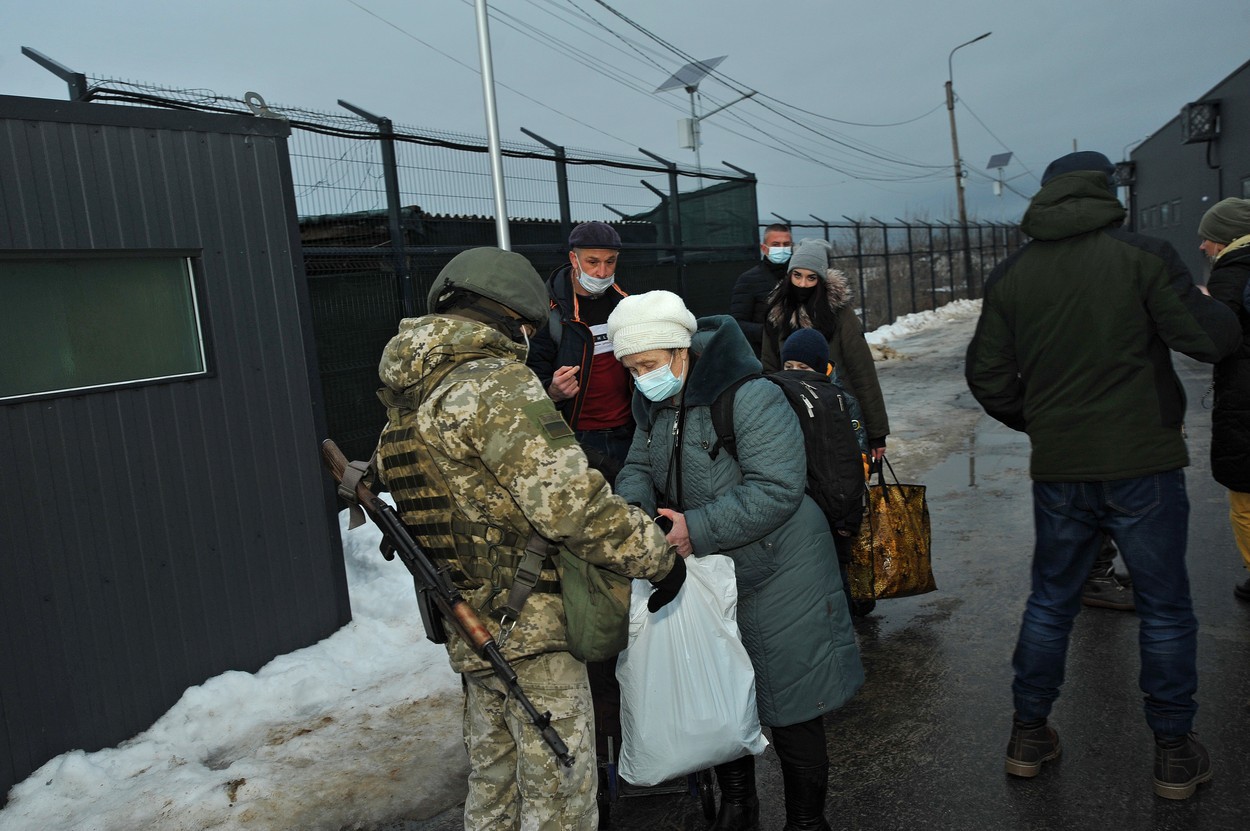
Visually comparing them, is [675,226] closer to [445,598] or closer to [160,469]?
[160,469]

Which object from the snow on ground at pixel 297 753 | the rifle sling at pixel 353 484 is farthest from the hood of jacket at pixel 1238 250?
the snow on ground at pixel 297 753

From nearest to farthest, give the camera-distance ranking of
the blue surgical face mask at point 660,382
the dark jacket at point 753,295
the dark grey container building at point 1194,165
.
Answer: the blue surgical face mask at point 660,382, the dark jacket at point 753,295, the dark grey container building at point 1194,165

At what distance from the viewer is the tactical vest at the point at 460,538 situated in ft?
7.50

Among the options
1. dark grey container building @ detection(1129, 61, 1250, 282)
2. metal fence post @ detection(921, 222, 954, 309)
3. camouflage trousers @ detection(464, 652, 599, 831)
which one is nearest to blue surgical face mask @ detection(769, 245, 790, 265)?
camouflage trousers @ detection(464, 652, 599, 831)

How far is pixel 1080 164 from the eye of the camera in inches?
118

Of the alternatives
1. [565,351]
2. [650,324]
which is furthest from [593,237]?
[650,324]

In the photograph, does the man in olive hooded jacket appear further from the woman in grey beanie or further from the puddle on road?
the puddle on road

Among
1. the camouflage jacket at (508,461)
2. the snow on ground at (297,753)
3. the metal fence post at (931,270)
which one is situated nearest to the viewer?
the camouflage jacket at (508,461)

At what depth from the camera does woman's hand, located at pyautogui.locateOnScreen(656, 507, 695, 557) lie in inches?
106

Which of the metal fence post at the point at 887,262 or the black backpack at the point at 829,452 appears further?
the metal fence post at the point at 887,262

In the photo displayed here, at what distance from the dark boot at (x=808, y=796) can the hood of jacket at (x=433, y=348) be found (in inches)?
60.6

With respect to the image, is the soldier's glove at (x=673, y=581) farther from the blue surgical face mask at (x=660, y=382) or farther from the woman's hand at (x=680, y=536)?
the blue surgical face mask at (x=660, y=382)

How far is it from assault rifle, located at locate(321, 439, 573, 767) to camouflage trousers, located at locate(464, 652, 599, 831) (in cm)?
5

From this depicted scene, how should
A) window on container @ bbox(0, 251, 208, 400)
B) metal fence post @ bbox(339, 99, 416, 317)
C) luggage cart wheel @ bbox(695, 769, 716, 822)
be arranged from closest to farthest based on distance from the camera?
luggage cart wheel @ bbox(695, 769, 716, 822) < window on container @ bbox(0, 251, 208, 400) < metal fence post @ bbox(339, 99, 416, 317)
